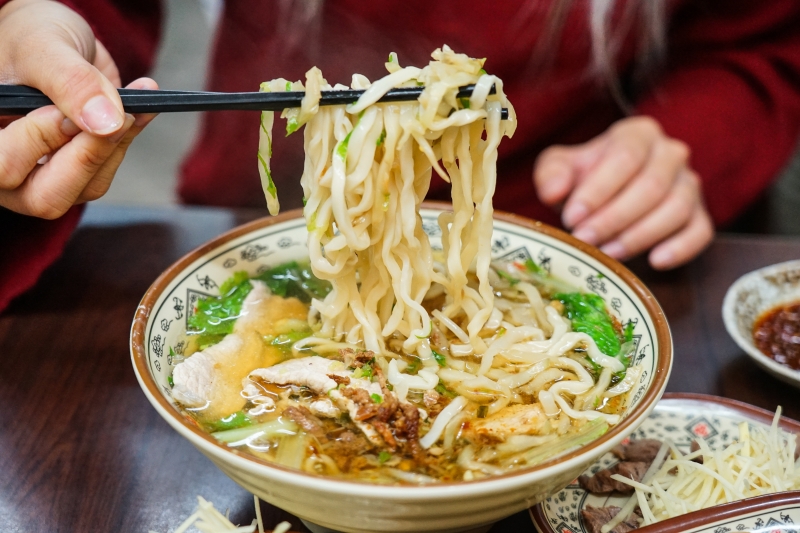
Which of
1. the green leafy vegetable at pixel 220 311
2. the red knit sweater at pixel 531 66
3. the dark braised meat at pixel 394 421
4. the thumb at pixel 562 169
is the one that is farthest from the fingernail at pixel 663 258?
the green leafy vegetable at pixel 220 311

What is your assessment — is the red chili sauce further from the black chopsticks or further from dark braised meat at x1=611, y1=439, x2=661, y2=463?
the black chopsticks

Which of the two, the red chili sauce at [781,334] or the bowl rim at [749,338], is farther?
the red chili sauce at [781,334]

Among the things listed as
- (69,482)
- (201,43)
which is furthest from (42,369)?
(201,43)

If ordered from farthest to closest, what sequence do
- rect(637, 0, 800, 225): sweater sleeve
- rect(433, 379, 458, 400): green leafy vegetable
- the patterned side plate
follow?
1. rect(637, 0, 800, 225): sweater sleeve
2. rect(433, 379, 458, 400): green leafy vegetable
3. the patterned side plate

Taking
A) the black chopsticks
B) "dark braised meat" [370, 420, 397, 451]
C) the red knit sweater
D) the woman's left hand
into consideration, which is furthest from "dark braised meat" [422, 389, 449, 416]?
the red knit sweater

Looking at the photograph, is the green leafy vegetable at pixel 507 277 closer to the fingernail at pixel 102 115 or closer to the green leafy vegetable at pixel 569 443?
the green leafy vegetable at pixel 569 443

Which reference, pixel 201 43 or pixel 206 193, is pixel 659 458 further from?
pixel 201 43
